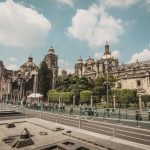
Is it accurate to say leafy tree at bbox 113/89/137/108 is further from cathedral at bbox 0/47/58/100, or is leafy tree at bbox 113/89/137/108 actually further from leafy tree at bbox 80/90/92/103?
cathedral at bbox 0/47/58/100

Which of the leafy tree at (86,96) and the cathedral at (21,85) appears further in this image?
the cathedral at (21,85)

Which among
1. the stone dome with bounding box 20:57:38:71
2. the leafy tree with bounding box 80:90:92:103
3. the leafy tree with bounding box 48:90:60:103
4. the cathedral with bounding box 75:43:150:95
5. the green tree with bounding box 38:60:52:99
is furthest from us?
the stone dome with bounding box 20:57:38:71

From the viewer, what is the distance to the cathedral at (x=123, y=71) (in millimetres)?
63028

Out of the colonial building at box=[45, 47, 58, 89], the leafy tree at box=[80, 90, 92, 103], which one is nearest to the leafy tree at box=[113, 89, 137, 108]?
the leafy tree at box=[80, 90, 92, 103]

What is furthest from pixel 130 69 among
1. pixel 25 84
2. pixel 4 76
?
pixel 4 76

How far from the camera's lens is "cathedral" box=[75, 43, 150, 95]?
63.0 metres

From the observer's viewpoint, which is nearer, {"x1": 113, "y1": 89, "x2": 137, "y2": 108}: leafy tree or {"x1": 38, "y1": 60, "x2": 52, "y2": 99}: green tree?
{"x1": 113, "y1": 89, "x2": 137, "y2": 108}: leafy tree

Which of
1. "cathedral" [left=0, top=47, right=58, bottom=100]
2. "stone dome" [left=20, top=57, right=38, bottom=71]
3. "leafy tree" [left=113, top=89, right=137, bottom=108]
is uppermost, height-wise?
"stone dome" [left=20, top=57, right=38, bottom=71]

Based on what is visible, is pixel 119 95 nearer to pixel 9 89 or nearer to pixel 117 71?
pixel 117 71

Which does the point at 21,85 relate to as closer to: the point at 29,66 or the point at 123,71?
the point at 29,66

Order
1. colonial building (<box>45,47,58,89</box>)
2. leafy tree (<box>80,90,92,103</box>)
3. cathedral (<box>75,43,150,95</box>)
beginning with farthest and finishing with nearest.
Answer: colonial building (<box>45,47,58,89</box>) → cathedral (<box>75,43,150,95</box>) → leafy tree (<box>80,90,92,103</box>)

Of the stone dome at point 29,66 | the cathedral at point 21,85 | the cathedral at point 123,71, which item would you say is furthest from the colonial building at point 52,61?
the stone dome at point 29,66

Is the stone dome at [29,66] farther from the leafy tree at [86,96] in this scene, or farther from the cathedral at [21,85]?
the leafy tree at [86,96]

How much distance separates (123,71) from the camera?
76.4 meters
